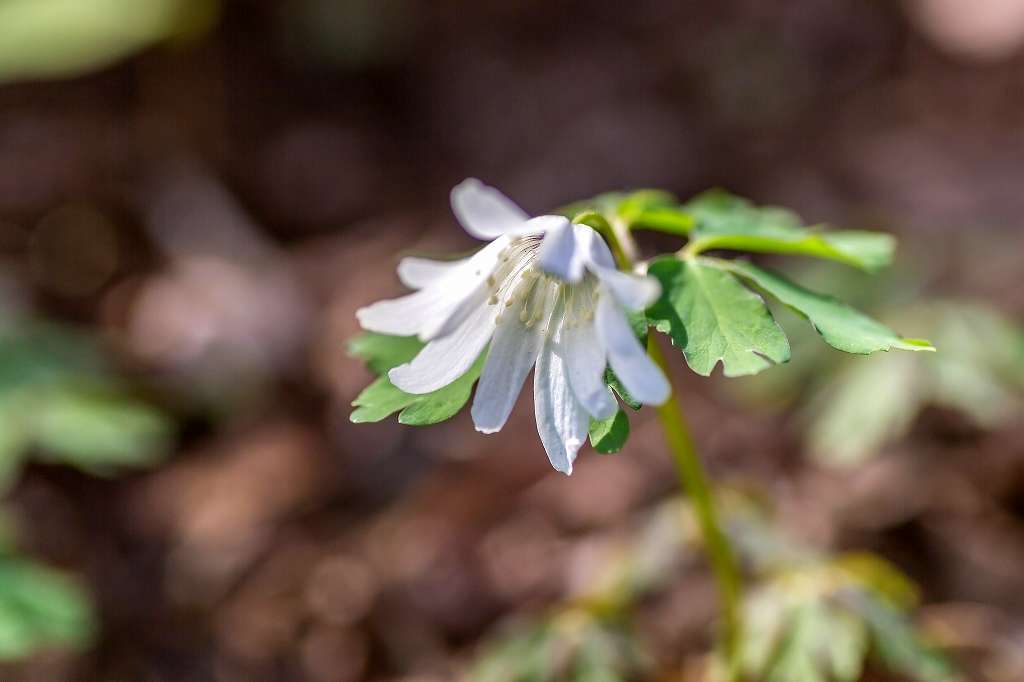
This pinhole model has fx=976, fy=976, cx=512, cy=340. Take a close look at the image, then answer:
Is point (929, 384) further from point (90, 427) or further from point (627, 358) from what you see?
point (90, 427)

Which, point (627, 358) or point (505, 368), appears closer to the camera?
point (627, 358)

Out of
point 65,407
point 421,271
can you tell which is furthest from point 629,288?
point 65,407

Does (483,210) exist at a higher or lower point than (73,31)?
higher

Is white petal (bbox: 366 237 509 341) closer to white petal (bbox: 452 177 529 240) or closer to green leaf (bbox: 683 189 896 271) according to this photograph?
white petal (bbox: 452 177 529 240)

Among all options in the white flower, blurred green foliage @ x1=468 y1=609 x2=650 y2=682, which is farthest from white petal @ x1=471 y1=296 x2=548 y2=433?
blurred green foliage @ x1=468 y1=609 x2=650 y2=682

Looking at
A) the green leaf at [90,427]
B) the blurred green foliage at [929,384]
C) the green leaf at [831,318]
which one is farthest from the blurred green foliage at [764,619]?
the green leaf at [90,427]

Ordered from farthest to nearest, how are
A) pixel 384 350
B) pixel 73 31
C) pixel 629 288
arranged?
pixel 73 31 < pixel 384 350 < pixel 629 288

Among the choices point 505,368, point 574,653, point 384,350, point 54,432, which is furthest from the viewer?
point 54,432

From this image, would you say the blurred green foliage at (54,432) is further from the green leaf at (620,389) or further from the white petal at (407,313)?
the green leaf at (620,389)
